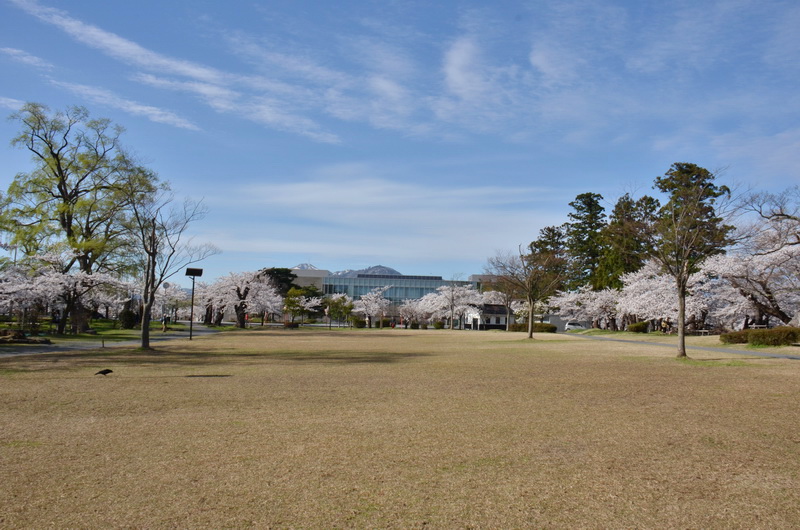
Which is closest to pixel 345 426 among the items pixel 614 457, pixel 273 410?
pixel 273 410

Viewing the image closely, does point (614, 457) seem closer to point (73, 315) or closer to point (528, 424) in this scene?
point (528, 424)

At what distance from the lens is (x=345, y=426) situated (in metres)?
7.75

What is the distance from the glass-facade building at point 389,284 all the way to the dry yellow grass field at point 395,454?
3628 inches

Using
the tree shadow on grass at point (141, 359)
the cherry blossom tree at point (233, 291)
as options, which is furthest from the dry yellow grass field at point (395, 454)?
the cherry blossom tree at point (233, 291)

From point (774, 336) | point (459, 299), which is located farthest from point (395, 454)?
point (459, 299)

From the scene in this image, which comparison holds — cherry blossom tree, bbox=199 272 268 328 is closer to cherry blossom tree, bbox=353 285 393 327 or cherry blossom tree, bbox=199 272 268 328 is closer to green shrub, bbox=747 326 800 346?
cherry blossom tree, bbox=353 285 393 327

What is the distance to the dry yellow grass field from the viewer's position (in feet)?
14.8

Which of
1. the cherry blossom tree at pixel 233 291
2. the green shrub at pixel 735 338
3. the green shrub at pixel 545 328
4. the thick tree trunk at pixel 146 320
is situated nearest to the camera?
the thick tree trunk at pixel 146 320

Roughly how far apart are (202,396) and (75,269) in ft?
96.9

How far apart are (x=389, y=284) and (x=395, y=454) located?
100071 millimetres

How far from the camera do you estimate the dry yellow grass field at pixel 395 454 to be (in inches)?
177

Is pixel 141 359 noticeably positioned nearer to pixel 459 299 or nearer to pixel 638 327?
pixel 638 327

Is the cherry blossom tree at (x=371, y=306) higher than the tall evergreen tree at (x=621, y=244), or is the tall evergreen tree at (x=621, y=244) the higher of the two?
the tall evergreen tree at (x=621, y=244)

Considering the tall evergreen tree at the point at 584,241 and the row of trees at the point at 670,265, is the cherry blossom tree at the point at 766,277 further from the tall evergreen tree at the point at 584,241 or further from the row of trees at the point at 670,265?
the tall evergreen tree at the point at 584,241
